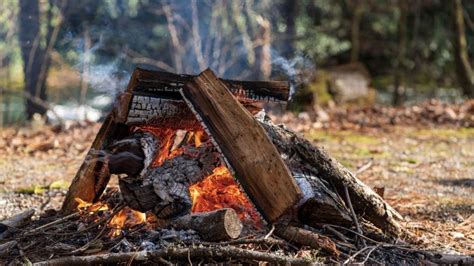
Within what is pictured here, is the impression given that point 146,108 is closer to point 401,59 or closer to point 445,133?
point 445,133

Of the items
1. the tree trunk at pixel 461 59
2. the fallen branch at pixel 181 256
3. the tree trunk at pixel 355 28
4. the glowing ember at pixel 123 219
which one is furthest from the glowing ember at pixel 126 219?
the tree trunk at pixel 355 28

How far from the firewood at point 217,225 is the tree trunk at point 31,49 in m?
7.46

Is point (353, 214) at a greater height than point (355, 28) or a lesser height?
lesser

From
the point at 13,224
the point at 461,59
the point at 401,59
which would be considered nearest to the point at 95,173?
the point at 13,224

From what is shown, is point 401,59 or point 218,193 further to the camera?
point 401,59

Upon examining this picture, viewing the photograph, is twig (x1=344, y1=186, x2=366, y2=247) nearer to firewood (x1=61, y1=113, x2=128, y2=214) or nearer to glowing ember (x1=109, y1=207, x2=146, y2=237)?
glowing ember (x1=109, y1=207, x2=146, y2=237)

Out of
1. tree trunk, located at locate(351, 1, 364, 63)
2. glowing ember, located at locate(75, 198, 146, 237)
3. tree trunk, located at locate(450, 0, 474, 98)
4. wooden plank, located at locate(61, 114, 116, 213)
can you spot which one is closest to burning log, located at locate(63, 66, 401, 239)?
wooden plank, located at locate(61, 114, 116, 213)

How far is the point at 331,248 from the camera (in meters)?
3.36

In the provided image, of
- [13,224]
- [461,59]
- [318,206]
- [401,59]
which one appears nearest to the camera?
[318,206]

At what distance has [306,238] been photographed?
3.39m

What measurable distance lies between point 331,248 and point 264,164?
20.7 inches

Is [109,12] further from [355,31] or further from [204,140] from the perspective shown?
[204,140]

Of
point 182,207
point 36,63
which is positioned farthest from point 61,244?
point 36,63

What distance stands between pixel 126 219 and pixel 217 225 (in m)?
0.65
